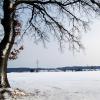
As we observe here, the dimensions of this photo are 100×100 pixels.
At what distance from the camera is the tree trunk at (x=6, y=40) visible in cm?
2166

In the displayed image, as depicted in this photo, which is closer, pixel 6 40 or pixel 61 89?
pixel 6 40

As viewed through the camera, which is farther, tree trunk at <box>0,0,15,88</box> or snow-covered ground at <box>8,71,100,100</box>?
tree trunk at <box>0,0,15,88</box>

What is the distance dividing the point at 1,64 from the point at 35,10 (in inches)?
218

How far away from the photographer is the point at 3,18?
22531 millimetres

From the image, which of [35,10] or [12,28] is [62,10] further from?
[12,28]

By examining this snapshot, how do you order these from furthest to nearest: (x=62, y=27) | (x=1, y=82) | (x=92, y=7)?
(x=62, y=27) < (x=92, y=7) < (x=1, y=82)

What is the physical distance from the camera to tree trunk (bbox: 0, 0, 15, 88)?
853 inches

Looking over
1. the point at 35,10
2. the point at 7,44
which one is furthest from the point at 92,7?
the point at 7,44

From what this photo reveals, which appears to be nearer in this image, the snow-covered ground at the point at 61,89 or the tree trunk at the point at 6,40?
the snow-covered ground at the point at 61,89

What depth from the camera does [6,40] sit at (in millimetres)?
21984

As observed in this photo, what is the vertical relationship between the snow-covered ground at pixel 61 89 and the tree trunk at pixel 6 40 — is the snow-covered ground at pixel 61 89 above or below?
below

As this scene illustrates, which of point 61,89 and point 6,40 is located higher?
point 6,40

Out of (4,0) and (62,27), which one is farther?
(62,27)

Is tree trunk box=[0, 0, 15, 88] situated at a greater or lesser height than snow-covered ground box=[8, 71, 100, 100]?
greater
